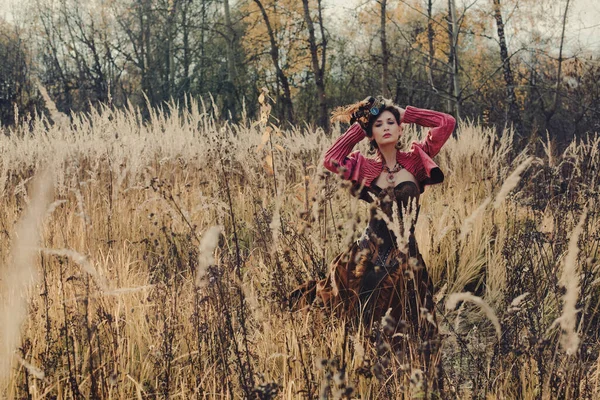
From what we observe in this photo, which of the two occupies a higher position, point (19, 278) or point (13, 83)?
point (13, 83)

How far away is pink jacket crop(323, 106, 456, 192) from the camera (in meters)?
2.85

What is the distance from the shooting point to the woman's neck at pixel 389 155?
289 cm

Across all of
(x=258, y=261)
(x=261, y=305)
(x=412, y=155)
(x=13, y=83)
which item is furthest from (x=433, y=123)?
(x=13, y=83)

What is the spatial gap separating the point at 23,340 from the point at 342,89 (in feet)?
71.0

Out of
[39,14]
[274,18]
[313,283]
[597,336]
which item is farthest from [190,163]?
[39,14]

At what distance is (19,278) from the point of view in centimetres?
140

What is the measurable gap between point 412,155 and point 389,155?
4.7 inches

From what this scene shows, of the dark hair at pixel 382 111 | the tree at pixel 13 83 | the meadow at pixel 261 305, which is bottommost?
the meadow at pixel 261 305

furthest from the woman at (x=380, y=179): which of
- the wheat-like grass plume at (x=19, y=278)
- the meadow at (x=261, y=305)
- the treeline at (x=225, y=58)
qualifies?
the treeline at (x=225, y=58)

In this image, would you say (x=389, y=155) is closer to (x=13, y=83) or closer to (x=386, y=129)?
(x=386, y=129)

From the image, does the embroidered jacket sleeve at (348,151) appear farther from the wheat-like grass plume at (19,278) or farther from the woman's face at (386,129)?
the wheat-like grass plume at (19,278)

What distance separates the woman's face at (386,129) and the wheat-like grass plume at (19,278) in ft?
5.01

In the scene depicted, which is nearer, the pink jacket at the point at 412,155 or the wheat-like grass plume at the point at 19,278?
the wheat-like grass plume at the point at 19,278

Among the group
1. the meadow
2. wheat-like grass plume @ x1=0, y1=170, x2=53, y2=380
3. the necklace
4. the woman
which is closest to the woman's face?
the woman
